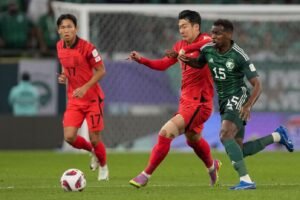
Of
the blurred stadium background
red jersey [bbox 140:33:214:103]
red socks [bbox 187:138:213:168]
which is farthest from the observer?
the blurred stadium background

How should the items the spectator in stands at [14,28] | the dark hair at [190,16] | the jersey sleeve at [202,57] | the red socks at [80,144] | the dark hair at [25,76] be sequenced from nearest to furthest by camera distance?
the jersey sleeve at [202,57], the dark hair at [190,16], the red socks at [80,144], the dark hair at [25,76], the spectator in stands at [14,28]

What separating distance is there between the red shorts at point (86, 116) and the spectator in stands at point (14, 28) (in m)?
10.1

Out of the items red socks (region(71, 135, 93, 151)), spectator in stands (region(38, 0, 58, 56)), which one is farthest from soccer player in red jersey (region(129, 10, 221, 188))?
spectator in stands (region(38, 0, 58, 56))

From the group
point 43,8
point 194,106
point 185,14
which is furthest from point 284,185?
point 43,8

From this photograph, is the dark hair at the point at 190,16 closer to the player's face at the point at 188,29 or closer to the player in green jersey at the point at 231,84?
the player's face at the point at 188,29

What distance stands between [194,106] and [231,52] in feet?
3.42

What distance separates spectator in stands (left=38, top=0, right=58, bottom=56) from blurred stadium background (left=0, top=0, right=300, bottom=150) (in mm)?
1202

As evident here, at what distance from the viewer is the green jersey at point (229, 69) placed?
482 inches

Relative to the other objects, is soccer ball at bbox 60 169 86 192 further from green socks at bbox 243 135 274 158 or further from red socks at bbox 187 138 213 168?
green socks at bbox 243 135 274 158

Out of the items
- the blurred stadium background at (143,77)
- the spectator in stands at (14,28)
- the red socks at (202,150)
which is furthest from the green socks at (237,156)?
the spectator in stands at (14,28)

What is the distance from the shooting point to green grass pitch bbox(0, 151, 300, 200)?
1152 cm

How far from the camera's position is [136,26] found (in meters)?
23.6

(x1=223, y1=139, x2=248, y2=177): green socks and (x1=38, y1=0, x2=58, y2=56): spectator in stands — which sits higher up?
(x1=223, y1=139, x2=248, y2=177): green socks

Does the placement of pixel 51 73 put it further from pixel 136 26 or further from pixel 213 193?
pixel 213 193
